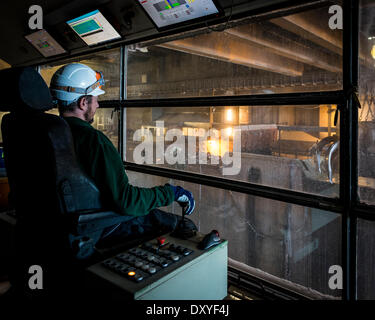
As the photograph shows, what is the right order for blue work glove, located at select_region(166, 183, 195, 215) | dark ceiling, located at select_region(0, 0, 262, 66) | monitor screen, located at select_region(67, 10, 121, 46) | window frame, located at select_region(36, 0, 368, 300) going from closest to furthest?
window frame, located at select_region(36, 0, 368, 300) < blue work glove, located at select_region(166, 183, 195, 215) < dark ceiling, located at select_region(0, 0, 262, 66) < monitor screen, located at select_region(67, 10, 121, 46)

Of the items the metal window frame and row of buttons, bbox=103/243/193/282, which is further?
the metal window frame

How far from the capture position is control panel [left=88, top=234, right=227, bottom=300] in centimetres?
116

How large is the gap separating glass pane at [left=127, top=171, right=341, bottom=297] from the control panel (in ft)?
2.07

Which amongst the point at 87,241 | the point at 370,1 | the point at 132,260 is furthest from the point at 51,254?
the point at 370,1

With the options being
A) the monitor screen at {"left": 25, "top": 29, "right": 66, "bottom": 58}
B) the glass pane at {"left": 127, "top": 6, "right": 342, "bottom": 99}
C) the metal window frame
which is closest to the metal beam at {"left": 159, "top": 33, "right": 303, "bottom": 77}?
the glass pane at {"left": 127, "top": 6, "right": 342, "bottom": 99}

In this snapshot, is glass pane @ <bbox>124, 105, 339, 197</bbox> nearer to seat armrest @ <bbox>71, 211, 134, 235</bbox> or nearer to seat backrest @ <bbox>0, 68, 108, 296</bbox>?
seat armrest @ <bbox>71, 211, 134, 235</bbox>

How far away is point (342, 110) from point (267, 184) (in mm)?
620

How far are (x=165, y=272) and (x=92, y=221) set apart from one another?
1.26 feet

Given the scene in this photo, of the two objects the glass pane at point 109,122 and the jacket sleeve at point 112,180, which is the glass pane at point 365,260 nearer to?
the jacket sleeve at point 112,180

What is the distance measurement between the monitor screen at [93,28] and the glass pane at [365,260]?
2.34 meters

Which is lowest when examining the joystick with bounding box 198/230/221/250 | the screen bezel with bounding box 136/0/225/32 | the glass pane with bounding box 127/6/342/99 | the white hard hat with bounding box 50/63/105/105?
the joystick with bounding box 198/230/221/250

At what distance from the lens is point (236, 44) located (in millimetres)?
2172

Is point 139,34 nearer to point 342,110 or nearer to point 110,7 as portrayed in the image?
point 110,7

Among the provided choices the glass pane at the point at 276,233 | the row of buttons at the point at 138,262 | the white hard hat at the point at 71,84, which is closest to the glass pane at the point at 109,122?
the glass pane at the point at 276,233
